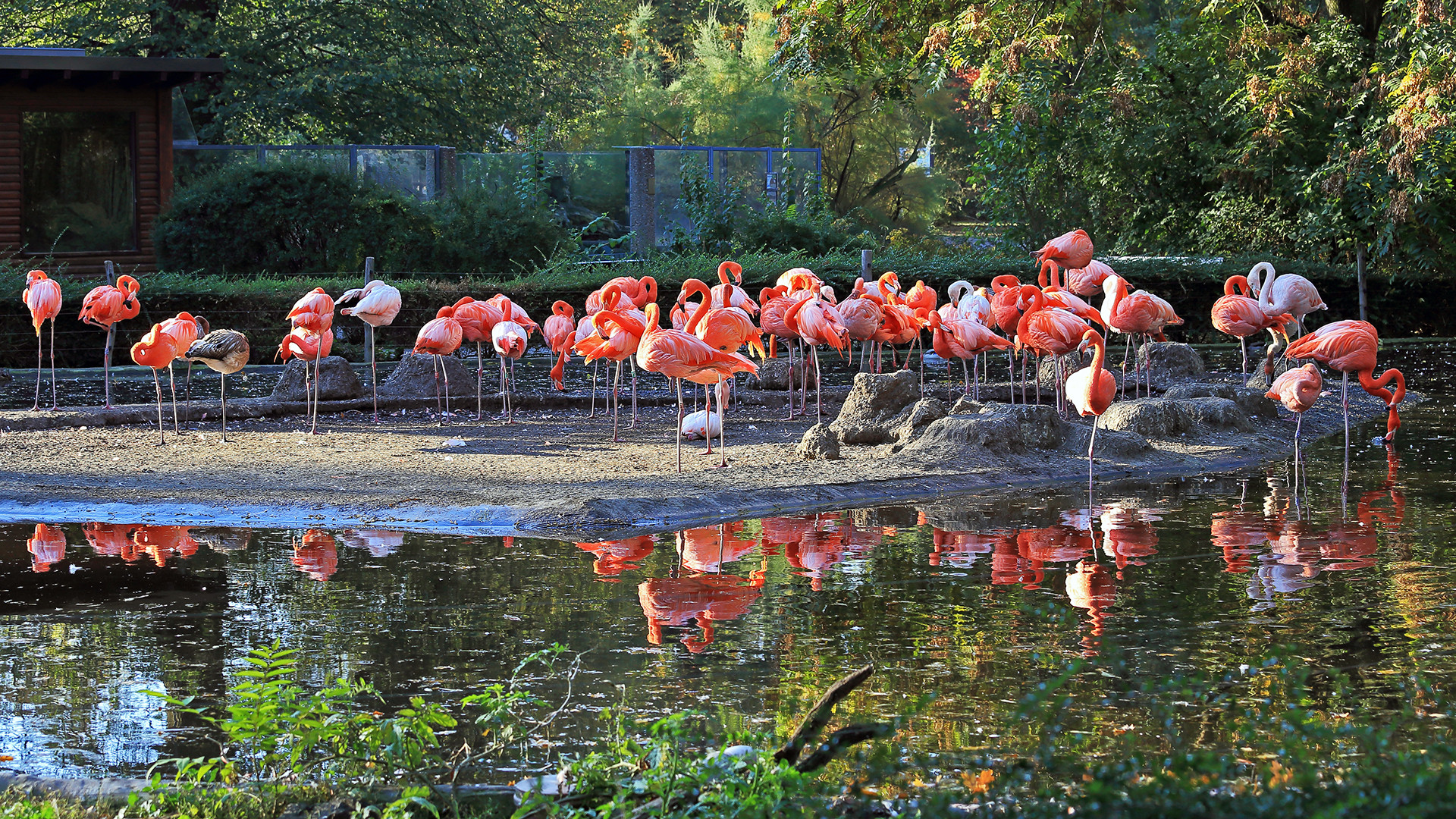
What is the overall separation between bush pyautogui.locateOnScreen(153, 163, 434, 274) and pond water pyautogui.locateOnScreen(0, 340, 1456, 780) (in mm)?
13121

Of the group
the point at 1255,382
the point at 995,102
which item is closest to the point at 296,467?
the point at 1255,382

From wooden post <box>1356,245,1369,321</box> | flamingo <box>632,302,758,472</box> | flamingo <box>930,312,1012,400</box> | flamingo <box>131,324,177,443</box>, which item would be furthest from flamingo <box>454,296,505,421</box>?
wooden post <box>1356,245,1369,321</box>

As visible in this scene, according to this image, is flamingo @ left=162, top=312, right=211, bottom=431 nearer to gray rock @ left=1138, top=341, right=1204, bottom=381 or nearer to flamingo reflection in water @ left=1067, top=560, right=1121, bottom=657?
flamingo reflection in water @ left=1067, top=560, right=1121, bottom=657

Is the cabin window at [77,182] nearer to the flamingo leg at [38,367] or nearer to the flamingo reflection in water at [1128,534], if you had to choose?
the flamingo leg at [38,367]

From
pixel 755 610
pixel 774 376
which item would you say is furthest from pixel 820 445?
pixel 774 376

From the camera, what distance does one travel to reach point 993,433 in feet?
Answer: 30.0

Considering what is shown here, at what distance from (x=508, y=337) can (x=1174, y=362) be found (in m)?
6.32

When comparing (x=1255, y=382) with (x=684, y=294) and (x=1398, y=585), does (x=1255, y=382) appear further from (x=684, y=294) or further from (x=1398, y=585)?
(x=1398, y=585)

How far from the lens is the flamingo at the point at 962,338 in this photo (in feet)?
35.8

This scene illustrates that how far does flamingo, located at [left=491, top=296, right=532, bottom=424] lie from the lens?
11477 mm

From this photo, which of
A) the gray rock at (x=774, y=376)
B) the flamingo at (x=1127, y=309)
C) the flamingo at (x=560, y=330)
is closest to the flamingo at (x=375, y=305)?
the flamingo at (x=560, y=330)

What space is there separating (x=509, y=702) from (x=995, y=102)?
1866cm

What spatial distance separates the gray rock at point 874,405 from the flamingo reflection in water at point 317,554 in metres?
4.00

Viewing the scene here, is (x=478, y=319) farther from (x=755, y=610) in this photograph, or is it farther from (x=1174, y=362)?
(x=755, y=610)
